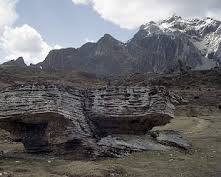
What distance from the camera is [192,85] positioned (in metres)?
79.7

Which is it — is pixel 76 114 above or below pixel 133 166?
above

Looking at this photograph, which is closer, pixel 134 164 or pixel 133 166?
pixel 133 166

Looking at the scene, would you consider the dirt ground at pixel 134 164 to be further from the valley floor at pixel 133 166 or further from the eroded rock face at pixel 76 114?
the eroded rock face at pixel 76 114

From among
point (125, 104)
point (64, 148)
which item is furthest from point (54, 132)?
point (125, 104)

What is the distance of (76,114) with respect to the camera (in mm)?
22844

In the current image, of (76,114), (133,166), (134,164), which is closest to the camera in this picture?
(133,166)

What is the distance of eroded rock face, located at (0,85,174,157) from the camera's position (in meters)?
21.7

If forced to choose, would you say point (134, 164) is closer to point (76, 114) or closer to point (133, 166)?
point (133, 166)

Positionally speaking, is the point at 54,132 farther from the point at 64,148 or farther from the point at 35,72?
the point at 35,72

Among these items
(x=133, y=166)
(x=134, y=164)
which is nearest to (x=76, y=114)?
(x=134, y=164)

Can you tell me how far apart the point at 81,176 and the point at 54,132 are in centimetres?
516

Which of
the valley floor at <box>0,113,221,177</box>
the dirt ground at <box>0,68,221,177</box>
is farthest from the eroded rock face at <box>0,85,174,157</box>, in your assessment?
the valley floor at <box>0,113,221,177</box>

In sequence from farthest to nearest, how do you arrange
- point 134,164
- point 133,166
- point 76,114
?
point 76,114 < point 134,164 < point 133,166

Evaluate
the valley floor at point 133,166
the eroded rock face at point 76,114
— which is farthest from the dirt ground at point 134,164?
the eroded rock face at point 76,114
